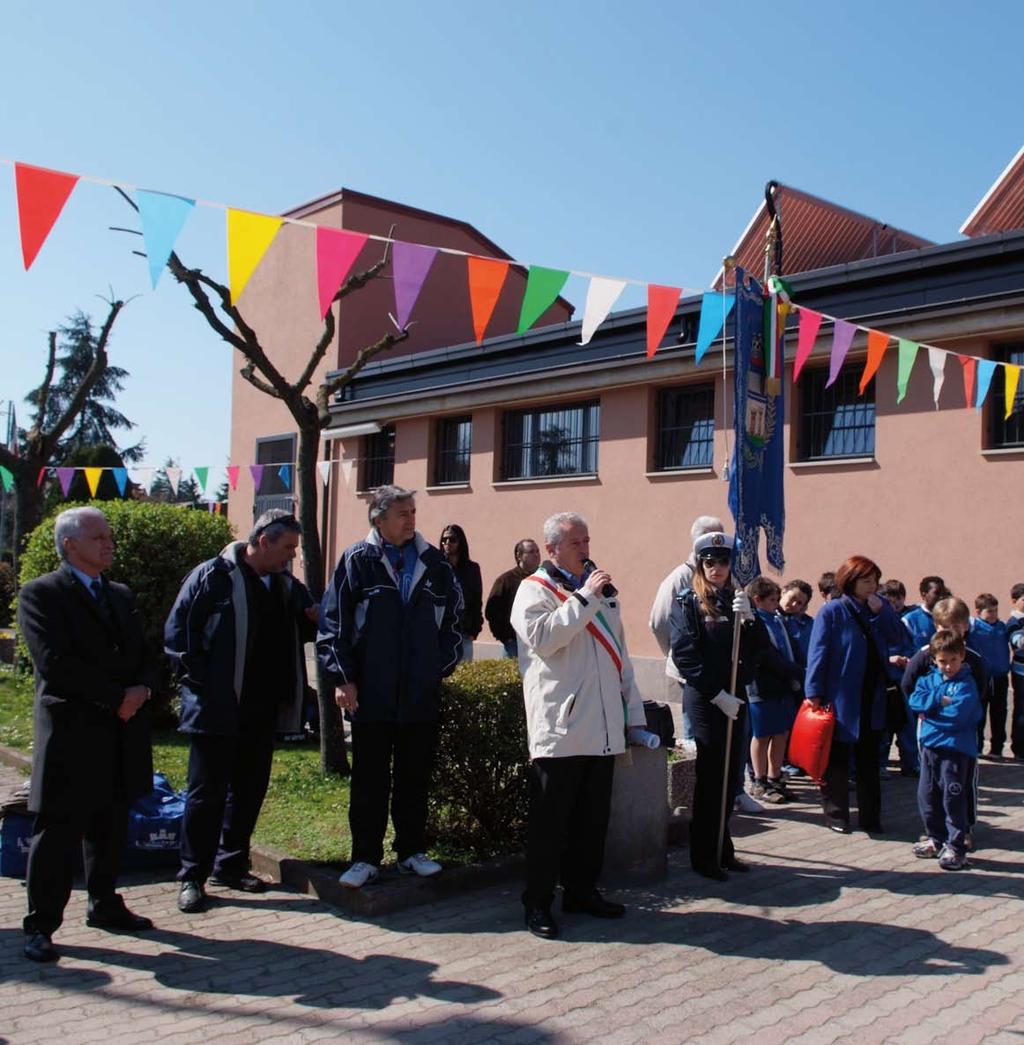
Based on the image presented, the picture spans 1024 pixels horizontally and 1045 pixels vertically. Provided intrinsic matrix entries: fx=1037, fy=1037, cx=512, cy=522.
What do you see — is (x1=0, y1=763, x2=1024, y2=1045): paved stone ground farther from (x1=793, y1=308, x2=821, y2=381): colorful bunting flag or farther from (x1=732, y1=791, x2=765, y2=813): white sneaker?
(x1=793, y1=308, x2=821, y2=381): colorful bunting flag

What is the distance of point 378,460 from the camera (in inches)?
793

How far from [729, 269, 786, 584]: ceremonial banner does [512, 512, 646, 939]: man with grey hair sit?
4.45ft

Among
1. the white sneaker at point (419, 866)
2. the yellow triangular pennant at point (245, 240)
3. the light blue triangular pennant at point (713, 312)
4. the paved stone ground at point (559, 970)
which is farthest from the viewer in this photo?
the light blue triangular pennant at point (713, 312)

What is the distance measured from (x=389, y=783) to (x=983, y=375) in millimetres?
7690

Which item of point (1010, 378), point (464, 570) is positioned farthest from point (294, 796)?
point (1010, 378)

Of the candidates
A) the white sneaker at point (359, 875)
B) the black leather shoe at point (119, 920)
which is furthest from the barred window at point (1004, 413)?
the black leather shoe at point (119, 920)

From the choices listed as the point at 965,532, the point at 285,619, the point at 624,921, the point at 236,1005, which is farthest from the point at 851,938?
the point at 965,532

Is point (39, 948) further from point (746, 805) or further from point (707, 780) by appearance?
point (746, 805)

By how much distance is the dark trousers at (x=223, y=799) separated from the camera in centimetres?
524

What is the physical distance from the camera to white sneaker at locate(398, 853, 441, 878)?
5410 mm

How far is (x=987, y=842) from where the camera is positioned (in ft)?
22.7

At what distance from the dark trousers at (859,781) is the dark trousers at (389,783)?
3088mm

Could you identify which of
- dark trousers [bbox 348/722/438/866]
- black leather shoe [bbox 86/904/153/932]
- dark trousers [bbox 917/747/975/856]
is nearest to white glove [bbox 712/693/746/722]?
dark trousers [bbox 917/747/975/856]

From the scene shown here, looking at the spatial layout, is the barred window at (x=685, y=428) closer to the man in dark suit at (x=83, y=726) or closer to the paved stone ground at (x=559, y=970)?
the paved stone ground at (x=559, y=970)
